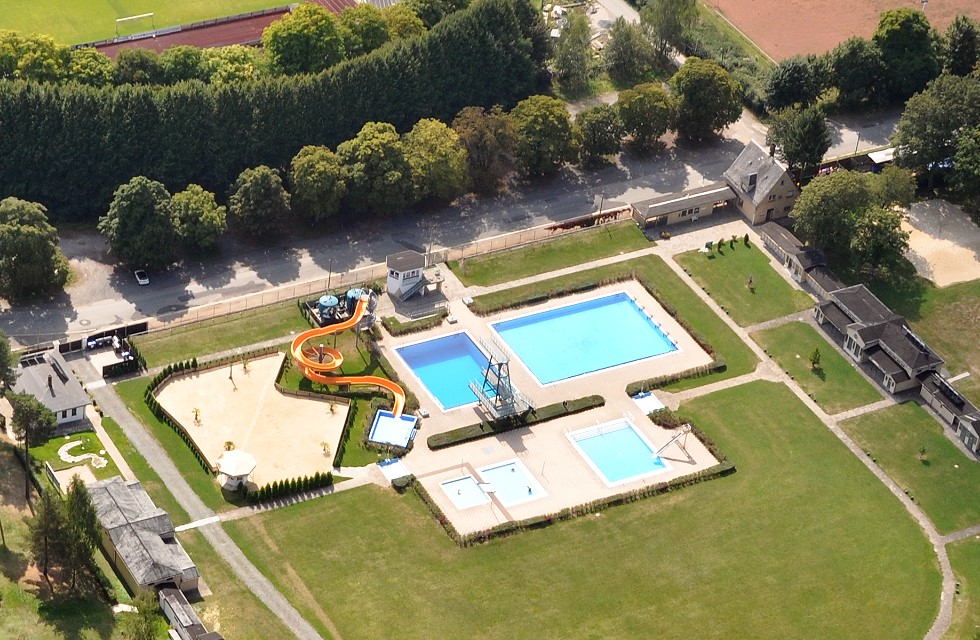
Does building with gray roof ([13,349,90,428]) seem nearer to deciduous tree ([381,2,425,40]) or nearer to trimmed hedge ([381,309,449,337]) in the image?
trimmed hedge ([381,309,449,337])

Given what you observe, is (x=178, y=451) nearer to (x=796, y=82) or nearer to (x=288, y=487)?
(x=288, y=487)

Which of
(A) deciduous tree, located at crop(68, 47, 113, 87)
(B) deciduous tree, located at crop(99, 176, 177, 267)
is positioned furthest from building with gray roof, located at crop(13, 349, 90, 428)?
(A) deciduous tree, located at crop(68, 47, 113, 87)

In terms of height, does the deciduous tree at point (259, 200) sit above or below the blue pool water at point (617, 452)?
above

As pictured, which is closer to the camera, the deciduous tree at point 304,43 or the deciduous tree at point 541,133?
the deciduous tree at point 541,133

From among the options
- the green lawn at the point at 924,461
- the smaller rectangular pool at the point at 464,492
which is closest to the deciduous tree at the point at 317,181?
the smaller rectangular pool at the point at 464,492

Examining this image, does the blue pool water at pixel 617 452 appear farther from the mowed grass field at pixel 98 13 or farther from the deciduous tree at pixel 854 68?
the mowed grass field at pixel 98 13

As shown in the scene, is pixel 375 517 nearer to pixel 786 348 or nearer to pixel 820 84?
pixel 786 348
